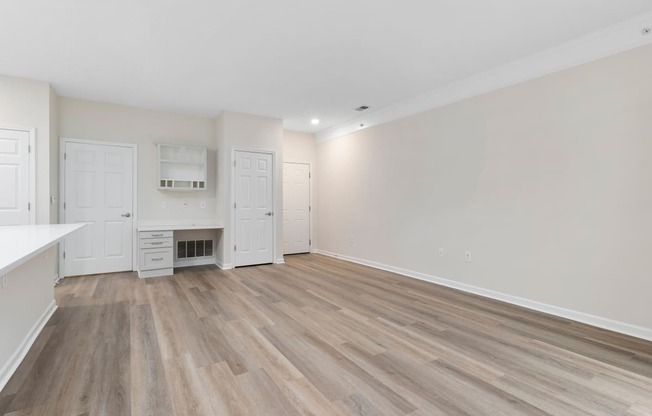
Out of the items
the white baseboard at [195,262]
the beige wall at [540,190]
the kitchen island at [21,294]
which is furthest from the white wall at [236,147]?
the kitchen island at [21,294]

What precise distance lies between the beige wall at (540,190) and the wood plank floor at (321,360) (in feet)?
1.50

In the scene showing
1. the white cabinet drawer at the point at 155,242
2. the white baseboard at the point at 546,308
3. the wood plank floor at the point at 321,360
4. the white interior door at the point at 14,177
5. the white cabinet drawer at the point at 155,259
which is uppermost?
the white interior door at the point at 14,177

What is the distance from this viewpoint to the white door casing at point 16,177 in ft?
13.1

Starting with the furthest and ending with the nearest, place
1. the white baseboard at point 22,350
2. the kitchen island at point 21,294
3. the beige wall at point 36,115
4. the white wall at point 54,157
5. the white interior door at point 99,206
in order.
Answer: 1. the white interior door at point 99,206
2. the white wall at point 54,157
3. the beige wall at point 36,115
4. the white baseboard at point 22,350
5. the kitchen island at point 21,294

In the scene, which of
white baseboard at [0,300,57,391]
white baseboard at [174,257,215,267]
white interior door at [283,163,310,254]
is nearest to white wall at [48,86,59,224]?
white baseboard at [174,257,215,267]

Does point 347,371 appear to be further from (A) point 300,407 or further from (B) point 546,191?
(B) point 546,191

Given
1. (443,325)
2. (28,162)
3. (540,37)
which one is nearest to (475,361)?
(443,325)

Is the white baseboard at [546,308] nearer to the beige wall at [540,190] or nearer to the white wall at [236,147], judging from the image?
the beige wall at [540,190]

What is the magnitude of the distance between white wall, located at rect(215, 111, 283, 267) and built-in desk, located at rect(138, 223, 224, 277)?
71 centimetres

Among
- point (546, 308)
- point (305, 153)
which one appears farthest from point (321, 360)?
point (305, 153)

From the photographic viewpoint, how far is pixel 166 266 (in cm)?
497

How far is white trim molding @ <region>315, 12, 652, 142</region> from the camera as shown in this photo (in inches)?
109

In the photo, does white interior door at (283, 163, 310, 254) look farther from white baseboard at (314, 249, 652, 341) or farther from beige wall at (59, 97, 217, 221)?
white baseboard at (314, 249, 652, 341)

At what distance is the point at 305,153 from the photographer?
7.09 m
